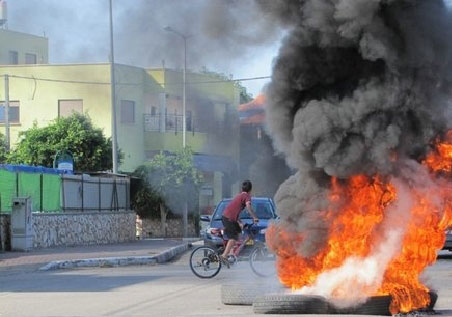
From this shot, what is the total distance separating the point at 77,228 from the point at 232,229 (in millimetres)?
13737

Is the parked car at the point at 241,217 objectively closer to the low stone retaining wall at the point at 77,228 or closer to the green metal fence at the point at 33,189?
the low stone retaining wall at the point at 77,228

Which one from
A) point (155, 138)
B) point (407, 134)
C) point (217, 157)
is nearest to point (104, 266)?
point (217, 157)

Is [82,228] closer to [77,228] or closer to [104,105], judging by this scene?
[77,228]

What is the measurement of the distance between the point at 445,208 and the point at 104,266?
12.5 meters

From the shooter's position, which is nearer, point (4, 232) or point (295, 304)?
point (295, 304)

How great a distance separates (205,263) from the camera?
17.0 m

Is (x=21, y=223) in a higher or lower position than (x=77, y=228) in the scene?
higher

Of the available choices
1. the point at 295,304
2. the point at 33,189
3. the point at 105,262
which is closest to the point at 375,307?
the point at 295,304

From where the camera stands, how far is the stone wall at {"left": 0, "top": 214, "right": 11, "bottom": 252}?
83.8ft

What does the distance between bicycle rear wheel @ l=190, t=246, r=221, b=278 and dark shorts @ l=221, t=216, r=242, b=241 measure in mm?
475

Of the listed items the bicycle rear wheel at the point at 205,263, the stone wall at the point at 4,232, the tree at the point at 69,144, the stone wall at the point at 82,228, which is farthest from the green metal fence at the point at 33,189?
the tree at the point at 69,144

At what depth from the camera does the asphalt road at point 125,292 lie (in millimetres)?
11691

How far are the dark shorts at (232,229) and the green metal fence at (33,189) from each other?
11110mm

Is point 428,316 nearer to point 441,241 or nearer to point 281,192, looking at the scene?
point 441,241
